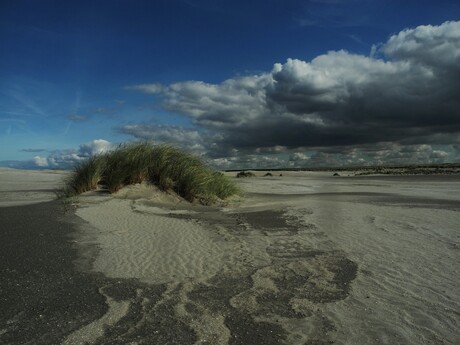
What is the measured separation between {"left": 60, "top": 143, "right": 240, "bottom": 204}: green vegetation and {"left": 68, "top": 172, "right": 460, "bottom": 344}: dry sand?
2966 millimetres

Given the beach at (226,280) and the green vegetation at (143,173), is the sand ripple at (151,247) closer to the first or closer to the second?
the beach at (226,280)

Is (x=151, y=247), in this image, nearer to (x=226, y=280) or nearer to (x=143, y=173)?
(x=226, y=280)

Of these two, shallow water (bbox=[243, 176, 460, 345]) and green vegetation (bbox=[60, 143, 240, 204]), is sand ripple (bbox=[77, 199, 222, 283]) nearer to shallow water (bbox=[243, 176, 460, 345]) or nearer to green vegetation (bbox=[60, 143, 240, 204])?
shallow water (bbox=[243, 176, 460, 345])

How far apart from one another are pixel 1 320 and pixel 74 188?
11.3 meters

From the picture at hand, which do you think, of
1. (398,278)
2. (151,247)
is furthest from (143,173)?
(398,278)

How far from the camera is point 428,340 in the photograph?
402cm

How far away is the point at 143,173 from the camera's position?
48.9 feet

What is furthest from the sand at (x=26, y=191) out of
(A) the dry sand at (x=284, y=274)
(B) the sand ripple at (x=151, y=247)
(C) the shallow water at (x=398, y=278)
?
(C) the shallow water at (x=398, y=278)

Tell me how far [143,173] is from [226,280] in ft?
31.9

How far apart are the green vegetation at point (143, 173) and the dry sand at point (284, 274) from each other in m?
2.97

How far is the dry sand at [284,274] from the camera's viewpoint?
4.22 meters

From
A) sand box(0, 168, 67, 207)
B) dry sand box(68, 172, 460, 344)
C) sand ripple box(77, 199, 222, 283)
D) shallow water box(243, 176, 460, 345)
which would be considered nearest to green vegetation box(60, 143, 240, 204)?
sand box(0, 168, 67, 207)

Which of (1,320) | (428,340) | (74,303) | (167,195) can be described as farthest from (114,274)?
(167,195)

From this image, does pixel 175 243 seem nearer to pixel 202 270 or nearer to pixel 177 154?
pixel 202 270
